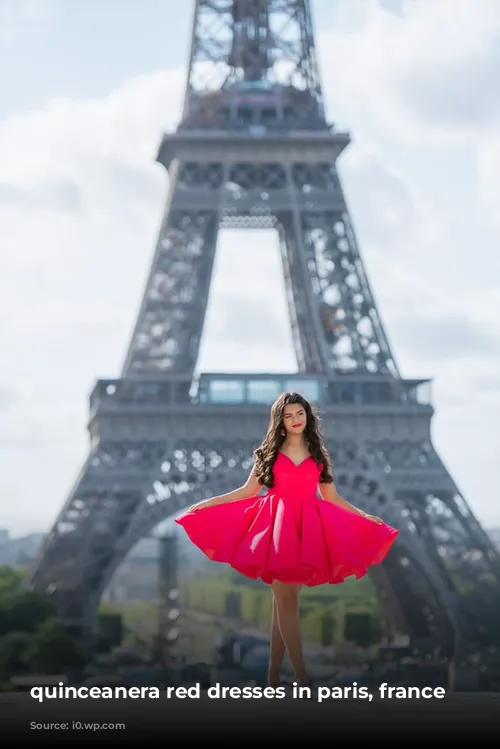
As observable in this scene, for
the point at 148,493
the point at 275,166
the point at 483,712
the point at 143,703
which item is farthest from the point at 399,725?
the point at 275,166

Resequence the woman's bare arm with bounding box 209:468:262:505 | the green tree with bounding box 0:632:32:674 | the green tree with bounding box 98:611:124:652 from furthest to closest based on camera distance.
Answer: the green tree with bounding box 98:611:124:652, the green tree with bounding box 0:632:32:674, the woman's bare arm with bounding box 209:468:262:505

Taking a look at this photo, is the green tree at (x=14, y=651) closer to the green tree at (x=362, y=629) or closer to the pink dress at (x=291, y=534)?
the green tree at (x=362, y=629)

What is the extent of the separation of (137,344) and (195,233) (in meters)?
3.00

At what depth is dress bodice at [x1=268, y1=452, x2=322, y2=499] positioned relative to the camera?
8508 millimetres

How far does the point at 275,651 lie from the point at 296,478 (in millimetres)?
842

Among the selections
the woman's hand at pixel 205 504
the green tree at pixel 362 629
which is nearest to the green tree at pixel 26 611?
the green tree at pixel 362 629

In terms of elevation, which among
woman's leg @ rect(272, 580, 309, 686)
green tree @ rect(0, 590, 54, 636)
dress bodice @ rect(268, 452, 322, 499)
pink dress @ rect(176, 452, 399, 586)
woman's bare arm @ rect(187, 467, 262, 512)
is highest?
green tree @ rect(0, 590, 54, 636)

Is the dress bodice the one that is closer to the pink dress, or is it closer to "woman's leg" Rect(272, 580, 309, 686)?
the pink dress

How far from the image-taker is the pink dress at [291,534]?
832cm

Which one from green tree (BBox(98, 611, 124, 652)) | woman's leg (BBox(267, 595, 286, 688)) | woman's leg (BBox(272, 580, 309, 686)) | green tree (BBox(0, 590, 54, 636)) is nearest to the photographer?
woman's leg (BBox(272, 580, 309, 686))

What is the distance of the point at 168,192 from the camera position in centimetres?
4166

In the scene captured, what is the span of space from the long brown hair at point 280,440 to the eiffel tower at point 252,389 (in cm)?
3030

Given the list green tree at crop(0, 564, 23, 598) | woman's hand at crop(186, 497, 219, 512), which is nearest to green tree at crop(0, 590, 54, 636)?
green tree at crop(0, 564, 23, 598)

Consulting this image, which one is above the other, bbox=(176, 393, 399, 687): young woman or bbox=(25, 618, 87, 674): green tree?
bbox=(25, 618, 87, 674): green tree
